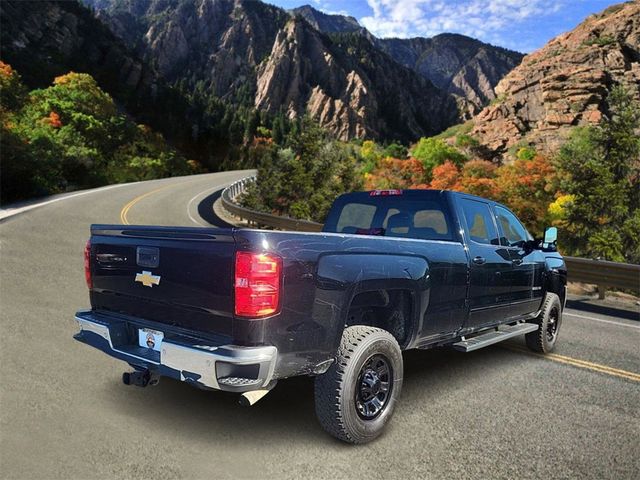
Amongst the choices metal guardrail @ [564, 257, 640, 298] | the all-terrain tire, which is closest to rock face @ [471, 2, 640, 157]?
metal guardrail @ [564, 257, 640, 298]

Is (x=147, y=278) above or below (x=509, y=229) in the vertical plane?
below

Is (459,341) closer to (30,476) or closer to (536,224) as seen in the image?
(30,476)

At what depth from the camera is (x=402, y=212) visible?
473 centimetres

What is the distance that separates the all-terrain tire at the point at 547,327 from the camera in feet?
18.3

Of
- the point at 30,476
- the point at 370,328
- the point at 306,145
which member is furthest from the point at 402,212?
the point at 306,145

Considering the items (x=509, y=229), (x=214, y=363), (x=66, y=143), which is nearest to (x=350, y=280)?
(x=214, y=363)

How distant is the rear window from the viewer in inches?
175

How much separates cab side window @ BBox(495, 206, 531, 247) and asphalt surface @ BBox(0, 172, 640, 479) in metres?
1.40

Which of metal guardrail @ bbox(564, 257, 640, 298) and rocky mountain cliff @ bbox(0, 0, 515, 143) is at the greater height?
rocky mountain cliff @ bbox(0, 0, 515, 143)

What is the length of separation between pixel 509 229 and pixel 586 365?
5.82 feet

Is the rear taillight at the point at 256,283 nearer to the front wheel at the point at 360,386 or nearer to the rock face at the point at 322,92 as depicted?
the front wheel at the point at 360,386

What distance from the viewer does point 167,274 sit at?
3.13 m

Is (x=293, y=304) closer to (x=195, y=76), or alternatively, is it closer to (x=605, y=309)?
(x=605, y=309)

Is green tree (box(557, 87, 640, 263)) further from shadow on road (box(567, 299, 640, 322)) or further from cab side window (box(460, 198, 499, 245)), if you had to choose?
cab side window (box(460, 198, 499, 245))
